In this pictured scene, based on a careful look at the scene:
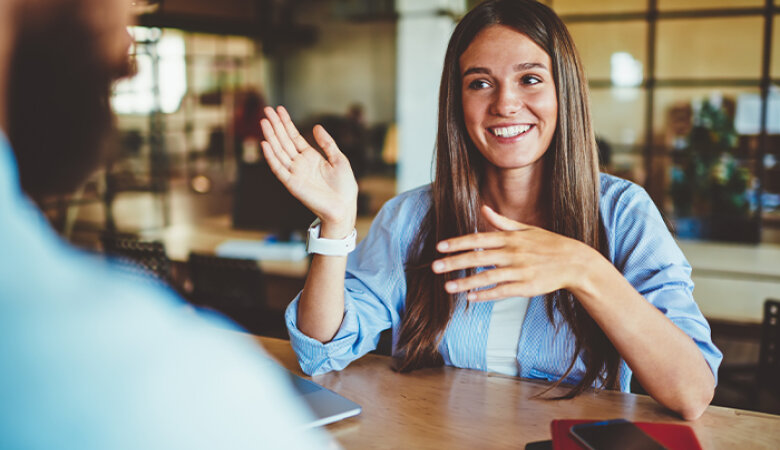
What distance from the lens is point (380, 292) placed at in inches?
62.4

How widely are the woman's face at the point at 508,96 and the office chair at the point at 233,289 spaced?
1561 mm

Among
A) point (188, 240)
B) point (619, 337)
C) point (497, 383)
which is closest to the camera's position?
point (619, 337)

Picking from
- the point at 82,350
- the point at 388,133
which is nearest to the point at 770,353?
the point at 82,350

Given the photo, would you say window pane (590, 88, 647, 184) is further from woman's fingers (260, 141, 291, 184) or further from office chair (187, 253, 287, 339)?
woman's fingers (260, 141, 291, 184)

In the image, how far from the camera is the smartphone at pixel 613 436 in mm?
896

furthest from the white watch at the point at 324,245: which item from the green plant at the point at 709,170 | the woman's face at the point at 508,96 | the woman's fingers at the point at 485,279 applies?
the green plant at the point at 709,170

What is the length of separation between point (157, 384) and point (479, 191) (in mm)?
1325

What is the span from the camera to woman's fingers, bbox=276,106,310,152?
1372 millimetres

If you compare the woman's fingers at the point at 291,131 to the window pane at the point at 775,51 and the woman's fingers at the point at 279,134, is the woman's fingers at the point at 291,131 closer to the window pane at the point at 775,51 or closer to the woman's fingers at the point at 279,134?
the woman's fingers at the point at 279,134

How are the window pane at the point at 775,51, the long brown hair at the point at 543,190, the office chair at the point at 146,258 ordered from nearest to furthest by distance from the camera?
the long brown hair at the point at 543,190
the office chair at the point at 146,258
the window pane at the point at 775,51

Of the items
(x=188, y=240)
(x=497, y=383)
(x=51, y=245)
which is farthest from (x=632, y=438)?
(x=188, y=240)

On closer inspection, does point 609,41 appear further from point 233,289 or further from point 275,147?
point 275,147

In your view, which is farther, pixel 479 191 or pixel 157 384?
pixel 479 191

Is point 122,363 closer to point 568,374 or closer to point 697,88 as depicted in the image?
point 568,374
